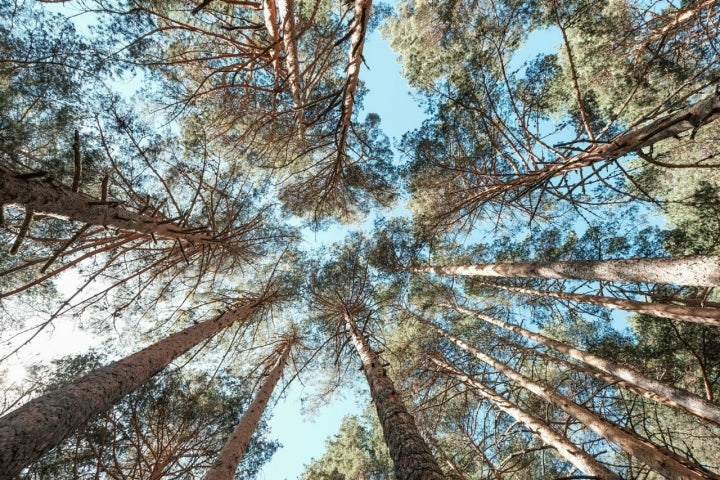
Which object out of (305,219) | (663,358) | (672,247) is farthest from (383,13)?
(663,358)

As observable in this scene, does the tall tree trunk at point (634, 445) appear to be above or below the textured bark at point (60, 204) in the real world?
below

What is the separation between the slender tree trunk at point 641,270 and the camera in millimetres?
2892

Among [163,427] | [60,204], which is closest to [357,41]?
[60,204]

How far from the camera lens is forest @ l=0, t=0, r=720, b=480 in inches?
136

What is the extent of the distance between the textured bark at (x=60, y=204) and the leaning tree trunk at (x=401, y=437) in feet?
11.1

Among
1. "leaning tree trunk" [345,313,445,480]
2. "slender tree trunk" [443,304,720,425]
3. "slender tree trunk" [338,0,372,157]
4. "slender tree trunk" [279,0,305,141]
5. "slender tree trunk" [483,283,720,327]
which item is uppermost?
"slender tree trunk" [279,0,305,141]

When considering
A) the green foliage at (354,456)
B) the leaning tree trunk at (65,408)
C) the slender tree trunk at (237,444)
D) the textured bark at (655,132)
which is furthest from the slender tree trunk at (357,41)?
the green foliage at (354,456)

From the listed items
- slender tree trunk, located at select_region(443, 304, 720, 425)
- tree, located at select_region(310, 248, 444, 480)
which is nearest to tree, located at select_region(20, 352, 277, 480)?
tree, located at select_region(310, 248, 444, 480)

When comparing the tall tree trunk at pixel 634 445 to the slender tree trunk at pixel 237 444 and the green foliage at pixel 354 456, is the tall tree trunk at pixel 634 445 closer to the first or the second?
the slender tree trunk at pixel 237 444

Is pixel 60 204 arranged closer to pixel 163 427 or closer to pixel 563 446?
pixel 163 427

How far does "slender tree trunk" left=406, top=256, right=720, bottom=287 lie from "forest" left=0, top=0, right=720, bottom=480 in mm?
33

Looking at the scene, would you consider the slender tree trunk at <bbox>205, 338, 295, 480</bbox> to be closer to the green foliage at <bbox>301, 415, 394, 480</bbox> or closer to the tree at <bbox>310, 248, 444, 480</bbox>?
the tree at <bbox>310, 248, 444, 480</bbox>

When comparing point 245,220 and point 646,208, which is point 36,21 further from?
point 646,208

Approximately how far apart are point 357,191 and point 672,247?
750cm
